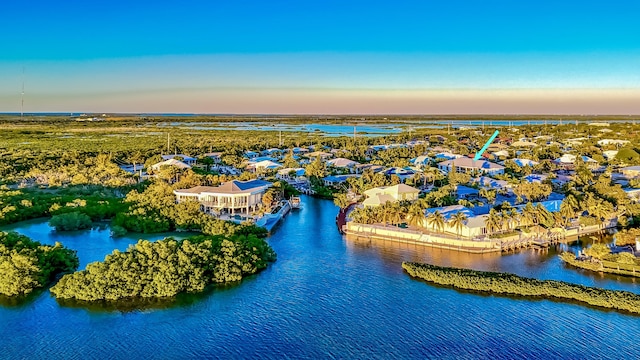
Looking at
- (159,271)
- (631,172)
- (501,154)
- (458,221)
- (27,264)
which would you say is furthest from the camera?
(501,154)

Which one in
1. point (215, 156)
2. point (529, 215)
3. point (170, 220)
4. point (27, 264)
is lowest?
point (27, 264)

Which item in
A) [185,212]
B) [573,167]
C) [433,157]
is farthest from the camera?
[433,157]

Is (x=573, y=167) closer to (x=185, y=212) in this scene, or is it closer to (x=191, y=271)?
(x=185, y=212)

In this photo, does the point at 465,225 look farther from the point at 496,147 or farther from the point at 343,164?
the point at 496,147

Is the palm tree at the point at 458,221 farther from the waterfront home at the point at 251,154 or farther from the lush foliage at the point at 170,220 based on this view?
the waterfront home at the point at 251,154

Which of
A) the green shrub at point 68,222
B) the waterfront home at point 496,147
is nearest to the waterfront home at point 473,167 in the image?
the waterfront home at point 496,147

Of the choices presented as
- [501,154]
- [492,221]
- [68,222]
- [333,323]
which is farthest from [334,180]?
[501,154]

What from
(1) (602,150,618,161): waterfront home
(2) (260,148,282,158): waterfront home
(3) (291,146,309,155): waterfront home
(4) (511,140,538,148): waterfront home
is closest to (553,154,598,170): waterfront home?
(1) (602,150,618,161): waterfront home

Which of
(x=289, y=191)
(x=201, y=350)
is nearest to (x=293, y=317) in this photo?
(x=201, y=350)
